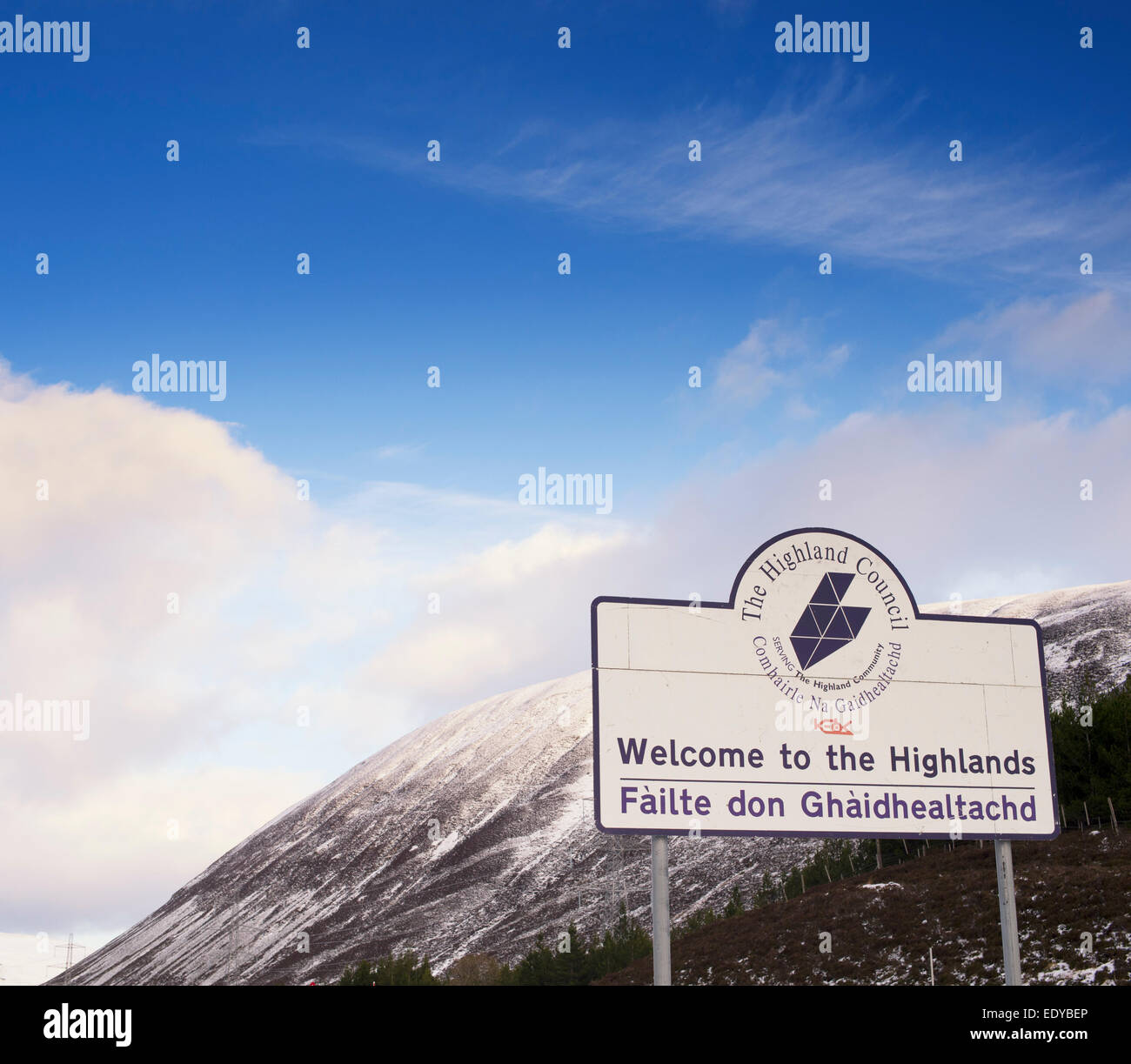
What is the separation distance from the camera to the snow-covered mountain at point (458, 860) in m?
113

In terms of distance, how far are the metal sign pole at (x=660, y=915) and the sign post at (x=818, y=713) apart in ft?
0.17

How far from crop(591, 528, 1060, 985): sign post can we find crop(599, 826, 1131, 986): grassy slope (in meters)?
21.9

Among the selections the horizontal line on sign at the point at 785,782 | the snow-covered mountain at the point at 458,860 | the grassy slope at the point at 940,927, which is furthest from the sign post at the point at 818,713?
the snow-covered mountain at the point at 458,860

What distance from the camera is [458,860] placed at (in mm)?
144000

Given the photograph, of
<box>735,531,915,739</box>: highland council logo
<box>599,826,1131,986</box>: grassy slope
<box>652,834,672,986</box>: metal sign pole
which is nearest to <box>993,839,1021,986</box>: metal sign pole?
<box>735,531,915,739</box>: highland council logo

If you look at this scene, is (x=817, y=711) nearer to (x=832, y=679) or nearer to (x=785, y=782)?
(x=832, y=679)

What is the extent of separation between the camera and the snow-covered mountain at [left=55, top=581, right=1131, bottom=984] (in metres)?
113

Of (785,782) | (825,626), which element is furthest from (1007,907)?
(825,626)

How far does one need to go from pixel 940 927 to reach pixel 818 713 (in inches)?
1397

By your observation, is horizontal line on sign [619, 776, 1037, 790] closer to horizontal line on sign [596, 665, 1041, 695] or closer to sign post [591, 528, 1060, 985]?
sign post [591, 528, 1060, 985]

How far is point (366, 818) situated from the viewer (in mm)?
174625
